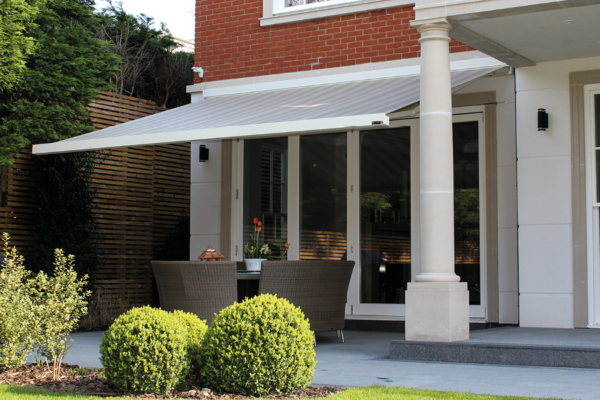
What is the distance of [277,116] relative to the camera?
8.11m

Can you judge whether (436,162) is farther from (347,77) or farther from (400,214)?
(347,77)

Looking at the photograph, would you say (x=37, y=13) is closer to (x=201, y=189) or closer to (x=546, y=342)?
(x=201, y=189)

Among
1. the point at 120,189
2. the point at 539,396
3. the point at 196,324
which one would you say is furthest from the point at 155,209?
the point at 539,396

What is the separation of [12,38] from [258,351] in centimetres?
562

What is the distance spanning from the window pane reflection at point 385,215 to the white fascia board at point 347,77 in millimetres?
768

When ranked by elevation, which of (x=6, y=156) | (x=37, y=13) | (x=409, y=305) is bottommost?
(x=409, y=305)

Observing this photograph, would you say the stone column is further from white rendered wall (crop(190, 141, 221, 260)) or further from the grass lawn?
white rendered wall (crop(190, 141, 221, 260))

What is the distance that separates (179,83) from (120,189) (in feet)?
16.0

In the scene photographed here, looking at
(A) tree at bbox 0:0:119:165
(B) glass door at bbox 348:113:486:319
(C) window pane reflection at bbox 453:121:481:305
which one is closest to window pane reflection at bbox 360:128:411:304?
(B) glass door at bbox 348:113:486:319

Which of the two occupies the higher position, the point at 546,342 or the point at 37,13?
the point at 37,13

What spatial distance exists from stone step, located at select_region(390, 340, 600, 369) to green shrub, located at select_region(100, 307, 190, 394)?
2.64 m

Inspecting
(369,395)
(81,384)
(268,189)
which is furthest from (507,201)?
(81,384)

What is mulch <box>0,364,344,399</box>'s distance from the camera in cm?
481

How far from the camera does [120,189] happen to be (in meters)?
12.8
